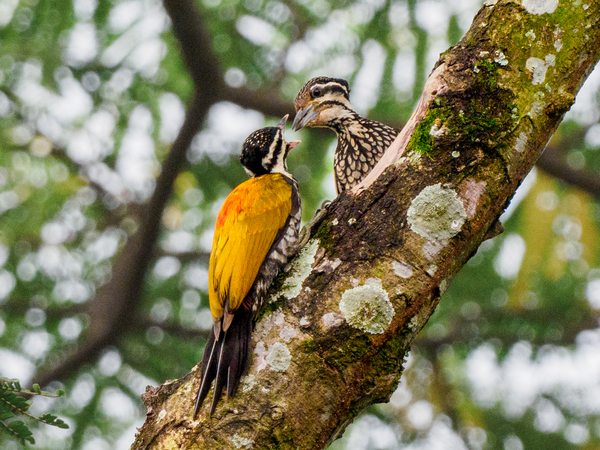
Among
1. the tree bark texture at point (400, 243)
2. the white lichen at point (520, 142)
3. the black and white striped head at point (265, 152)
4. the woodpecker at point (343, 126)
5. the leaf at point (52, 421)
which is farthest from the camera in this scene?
the woodpecker at point (343, 126)

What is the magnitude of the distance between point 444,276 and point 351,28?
13.2 ft

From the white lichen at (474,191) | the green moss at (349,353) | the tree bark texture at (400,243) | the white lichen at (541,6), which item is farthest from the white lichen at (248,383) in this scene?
the white lichen at (541,6)

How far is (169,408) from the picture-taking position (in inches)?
95.5

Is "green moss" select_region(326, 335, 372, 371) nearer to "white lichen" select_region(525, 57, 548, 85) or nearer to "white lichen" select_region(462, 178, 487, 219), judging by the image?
"white lichen" select_region(462, 178, 487, 219)

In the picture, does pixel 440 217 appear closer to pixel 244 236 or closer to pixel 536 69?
pixel 536 69

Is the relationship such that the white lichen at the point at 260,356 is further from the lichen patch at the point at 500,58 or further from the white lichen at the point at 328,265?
the lichen patch at the point at 500,58

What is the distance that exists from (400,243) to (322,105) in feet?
6.30

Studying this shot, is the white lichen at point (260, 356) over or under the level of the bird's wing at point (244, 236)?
under

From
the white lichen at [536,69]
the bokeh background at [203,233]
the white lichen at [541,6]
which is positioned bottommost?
the bokeh background at [203,233]

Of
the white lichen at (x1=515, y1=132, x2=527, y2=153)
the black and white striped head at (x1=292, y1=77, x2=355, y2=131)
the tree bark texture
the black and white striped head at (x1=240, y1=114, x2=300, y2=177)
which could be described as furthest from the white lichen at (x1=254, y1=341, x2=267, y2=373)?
the black and white striped head at (x1=292, y1=77, x2=355, y2=131)

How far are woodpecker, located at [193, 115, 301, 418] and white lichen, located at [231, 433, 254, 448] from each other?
0.15 m

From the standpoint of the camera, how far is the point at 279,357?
2346mm

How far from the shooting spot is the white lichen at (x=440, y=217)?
7.81ft

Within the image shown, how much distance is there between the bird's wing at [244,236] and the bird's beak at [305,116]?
768mm
